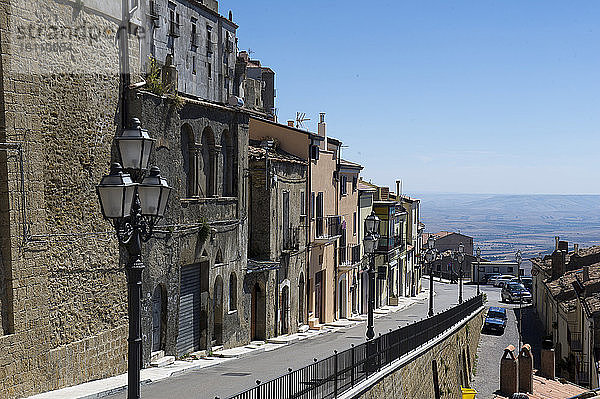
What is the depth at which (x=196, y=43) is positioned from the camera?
99.5 feet

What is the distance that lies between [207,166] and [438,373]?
10.7 metres

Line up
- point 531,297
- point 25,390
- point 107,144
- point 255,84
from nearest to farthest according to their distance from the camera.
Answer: point 25,390 < point 107,144 < point 255,84 < point 531,297

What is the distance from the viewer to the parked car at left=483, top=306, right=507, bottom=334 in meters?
48.3

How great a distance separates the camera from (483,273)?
336 feet

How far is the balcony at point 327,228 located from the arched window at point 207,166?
1340 cm

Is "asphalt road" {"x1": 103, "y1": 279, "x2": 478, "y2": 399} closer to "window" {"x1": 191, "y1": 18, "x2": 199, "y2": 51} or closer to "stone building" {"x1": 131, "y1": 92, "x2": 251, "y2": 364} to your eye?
"stone building" {"x1": 131, "y1": 92, "x2": 251, "y2": 364}

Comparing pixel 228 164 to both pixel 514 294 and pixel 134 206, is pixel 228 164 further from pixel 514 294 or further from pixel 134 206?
pixel 514 294

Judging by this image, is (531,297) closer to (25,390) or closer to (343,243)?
(343,243)

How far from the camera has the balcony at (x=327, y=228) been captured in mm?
36938

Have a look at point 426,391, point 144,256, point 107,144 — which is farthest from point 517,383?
point 107,144

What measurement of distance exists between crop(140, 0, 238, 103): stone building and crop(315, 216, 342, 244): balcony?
26.2ft

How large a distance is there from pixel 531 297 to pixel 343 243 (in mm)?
36057

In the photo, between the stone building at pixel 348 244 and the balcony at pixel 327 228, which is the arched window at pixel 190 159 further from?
the stone building at pixel 348 244

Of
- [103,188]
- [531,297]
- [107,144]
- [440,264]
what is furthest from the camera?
[440,264]
